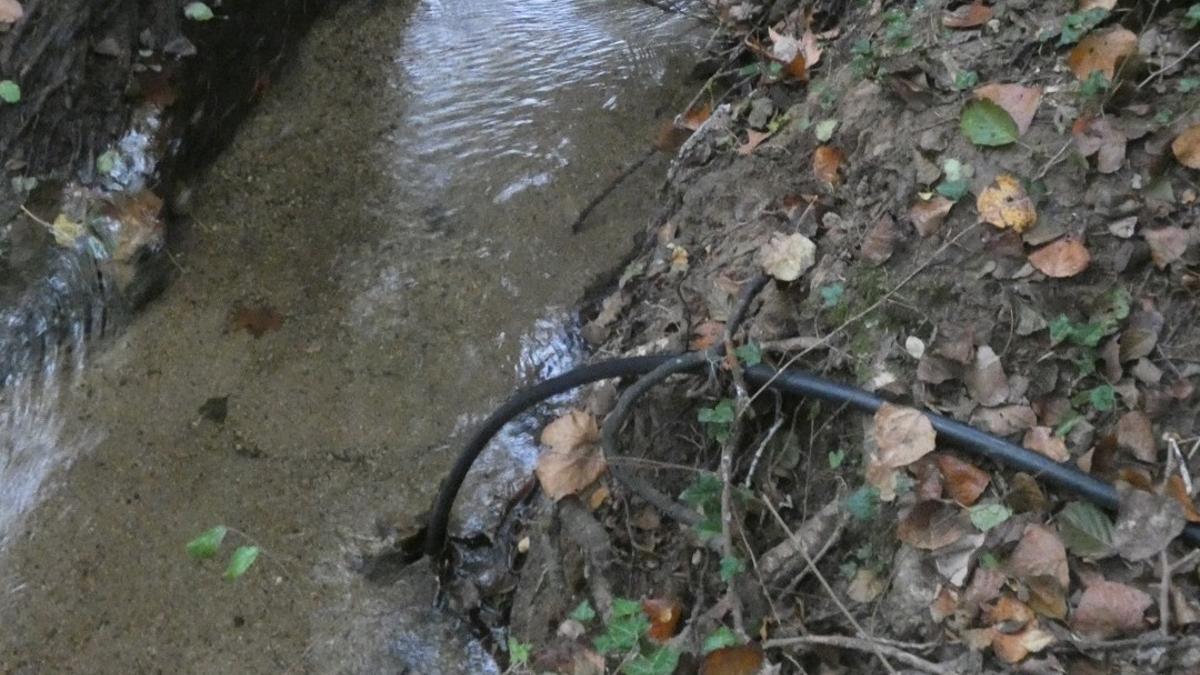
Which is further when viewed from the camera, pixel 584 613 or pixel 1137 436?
pixel 584 613

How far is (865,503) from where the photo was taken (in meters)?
1.71

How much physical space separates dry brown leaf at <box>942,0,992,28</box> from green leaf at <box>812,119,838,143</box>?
33 cm

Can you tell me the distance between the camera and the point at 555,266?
280cm

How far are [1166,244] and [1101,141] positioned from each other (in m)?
0.24

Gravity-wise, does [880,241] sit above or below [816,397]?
above

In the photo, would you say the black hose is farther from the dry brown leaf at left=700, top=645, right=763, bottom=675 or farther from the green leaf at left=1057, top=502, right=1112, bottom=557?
the dry brown leaf at left=700, top=645, right=763, bottom=675

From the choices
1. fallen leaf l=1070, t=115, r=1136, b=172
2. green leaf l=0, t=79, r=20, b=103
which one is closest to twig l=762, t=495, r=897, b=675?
fallen leaf l=1070, t=115, r=1136, b=172

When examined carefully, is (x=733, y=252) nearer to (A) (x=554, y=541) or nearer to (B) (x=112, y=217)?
(A) (x=554, y=541)

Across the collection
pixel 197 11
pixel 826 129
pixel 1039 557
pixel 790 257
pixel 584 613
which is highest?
pixel 197 11

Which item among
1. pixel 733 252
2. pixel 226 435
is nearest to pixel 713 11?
pixel 733 252

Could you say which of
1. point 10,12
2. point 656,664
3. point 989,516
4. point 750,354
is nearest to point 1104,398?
point 989,516

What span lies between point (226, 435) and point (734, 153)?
1.52 meters

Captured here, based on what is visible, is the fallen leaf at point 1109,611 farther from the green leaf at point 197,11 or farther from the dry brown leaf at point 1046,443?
the green leaf at point 197,11

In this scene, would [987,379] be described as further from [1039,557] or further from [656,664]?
[656,664]
